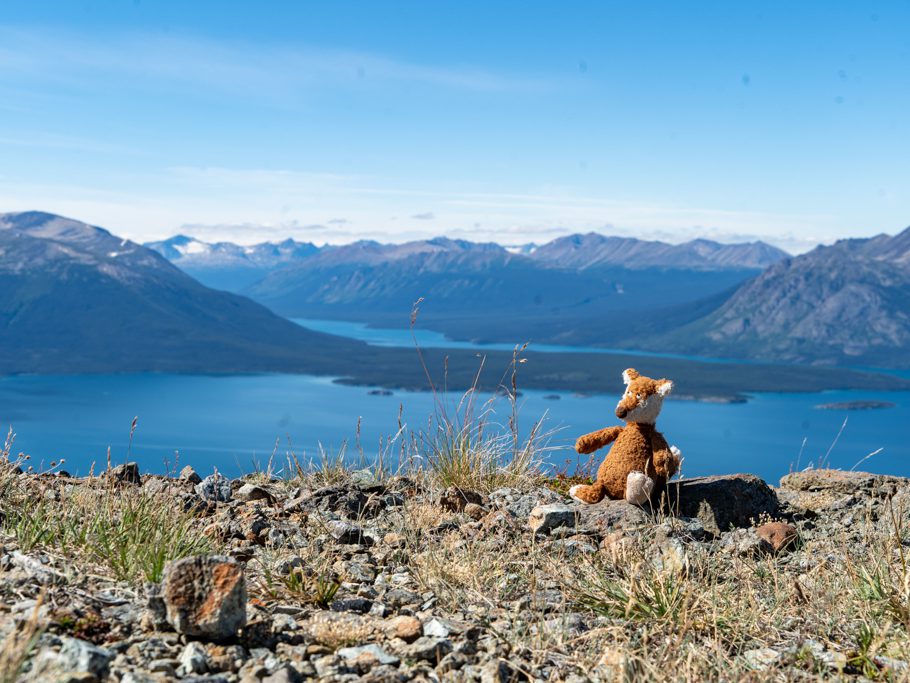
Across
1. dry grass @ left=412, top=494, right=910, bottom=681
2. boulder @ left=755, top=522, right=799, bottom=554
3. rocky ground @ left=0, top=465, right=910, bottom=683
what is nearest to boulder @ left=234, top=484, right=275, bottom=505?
rocky ground @ left=0, top=465, right=910, bottom=683

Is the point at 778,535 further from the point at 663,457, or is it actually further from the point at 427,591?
the point at 427,591

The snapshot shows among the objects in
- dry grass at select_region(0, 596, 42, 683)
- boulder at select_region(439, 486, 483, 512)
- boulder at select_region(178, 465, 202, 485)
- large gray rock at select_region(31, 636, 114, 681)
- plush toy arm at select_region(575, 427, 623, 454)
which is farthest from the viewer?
boulder at select_region(178, 465, 202, 485)

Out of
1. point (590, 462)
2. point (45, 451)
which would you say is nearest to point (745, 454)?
point (45, 451)

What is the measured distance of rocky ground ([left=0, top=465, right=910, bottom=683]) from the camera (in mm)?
3598

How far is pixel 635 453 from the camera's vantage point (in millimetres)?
6711

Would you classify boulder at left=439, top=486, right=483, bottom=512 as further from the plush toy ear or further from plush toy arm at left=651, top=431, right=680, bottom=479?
the plush toy ear

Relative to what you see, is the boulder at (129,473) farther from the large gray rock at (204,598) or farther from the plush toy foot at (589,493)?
the plush toy foot at (589,493)

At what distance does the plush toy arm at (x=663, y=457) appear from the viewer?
6.65 metres

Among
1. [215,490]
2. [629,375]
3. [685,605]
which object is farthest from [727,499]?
[215,490]

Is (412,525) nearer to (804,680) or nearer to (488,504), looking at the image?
(488,504)

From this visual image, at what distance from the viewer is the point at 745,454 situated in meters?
145

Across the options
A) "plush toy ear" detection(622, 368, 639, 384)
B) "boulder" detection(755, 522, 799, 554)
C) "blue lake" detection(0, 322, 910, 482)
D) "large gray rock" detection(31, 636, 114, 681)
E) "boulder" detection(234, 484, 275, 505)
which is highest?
"plush toy ear" detection(622, 368, 639, 384)

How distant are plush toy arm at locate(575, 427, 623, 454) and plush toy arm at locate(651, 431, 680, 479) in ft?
1.18

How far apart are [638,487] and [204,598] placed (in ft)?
12.5
